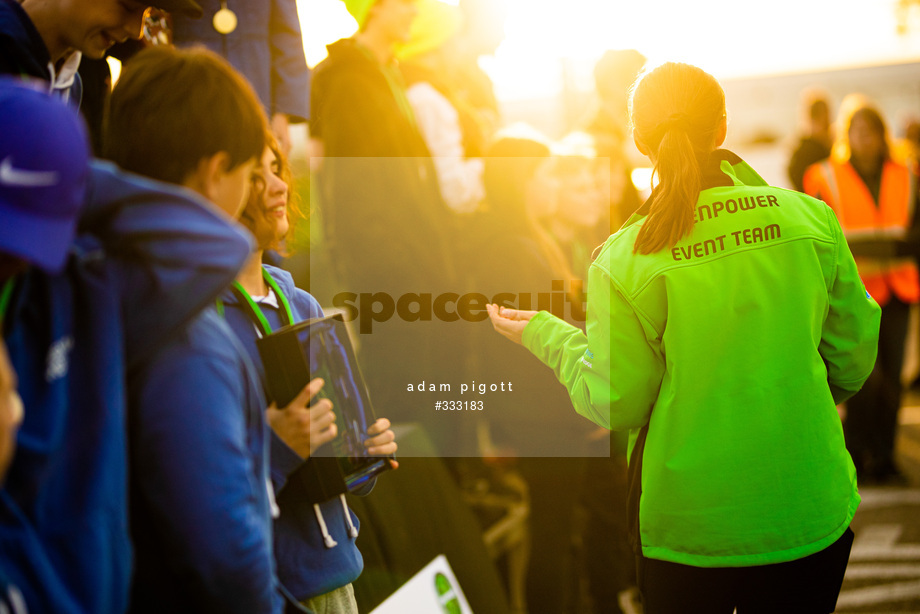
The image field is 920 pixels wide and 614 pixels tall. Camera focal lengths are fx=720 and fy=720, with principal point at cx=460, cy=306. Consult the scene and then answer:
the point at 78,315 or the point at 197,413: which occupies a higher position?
the point at 78,315

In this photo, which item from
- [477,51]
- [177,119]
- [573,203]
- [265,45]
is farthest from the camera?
[477,51]

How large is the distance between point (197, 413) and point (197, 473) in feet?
0.21

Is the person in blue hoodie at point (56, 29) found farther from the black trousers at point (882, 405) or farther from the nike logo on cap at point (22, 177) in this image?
the black trousers at point (882, 405)

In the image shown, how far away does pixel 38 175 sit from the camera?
0.66 metres

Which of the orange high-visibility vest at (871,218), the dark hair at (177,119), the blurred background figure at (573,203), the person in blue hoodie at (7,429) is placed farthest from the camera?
the orange high-visibility vest at (871,218)

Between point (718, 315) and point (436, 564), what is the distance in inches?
46.0

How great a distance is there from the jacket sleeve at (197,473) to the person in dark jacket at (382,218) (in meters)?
1.34

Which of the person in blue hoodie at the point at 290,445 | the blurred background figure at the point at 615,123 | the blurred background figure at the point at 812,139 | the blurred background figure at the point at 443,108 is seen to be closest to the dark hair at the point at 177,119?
the person in blue hoodie at the point at 290,445

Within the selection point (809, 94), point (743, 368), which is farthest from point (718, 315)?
point (809, 94)

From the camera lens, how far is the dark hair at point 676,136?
47.5 inches

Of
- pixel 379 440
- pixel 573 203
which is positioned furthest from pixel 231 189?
pixel 573 203

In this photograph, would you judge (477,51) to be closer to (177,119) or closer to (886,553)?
(177,119)

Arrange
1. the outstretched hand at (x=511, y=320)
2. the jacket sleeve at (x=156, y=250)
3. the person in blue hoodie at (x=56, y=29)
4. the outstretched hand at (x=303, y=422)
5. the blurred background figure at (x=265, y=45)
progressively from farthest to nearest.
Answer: the blurred background figure at (x=265, y=45)
the outstretched hand at (x=511, y=320)
the person in blue hoodie at (x=56, y=29)
the outstretched hand at (x=303, y=422)
the jacket sleeve at (x=156, y=250)

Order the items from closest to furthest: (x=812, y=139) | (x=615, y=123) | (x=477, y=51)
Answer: (x=615, y=123), (x=477, y=51), (x=812, y=139)
